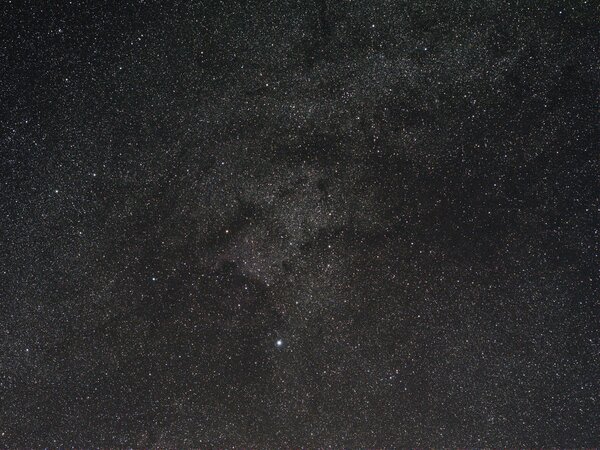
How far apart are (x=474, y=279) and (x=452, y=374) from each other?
0.55 metres

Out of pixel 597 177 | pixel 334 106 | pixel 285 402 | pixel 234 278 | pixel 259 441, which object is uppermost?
pixel 334 106

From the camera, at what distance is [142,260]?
95.0 inches

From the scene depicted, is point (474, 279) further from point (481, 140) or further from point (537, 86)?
point (537, 86)

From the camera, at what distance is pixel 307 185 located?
2369 mm

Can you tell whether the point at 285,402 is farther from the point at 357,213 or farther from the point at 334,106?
the point at 334,106

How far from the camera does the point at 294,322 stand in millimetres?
2385

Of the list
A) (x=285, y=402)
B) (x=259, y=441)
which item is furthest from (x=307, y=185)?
(x=259, y=441)

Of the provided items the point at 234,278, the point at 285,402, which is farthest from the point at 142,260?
the point at 285,402

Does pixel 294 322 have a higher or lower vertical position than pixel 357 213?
lower

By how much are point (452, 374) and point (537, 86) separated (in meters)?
1.69

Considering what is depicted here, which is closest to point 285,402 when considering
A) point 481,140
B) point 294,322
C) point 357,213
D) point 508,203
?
point 294,322

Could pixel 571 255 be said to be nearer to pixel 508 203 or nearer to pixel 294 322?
pixel 508 203

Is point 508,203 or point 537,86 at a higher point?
point 537,86

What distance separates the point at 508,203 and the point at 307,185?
115 centimetres
